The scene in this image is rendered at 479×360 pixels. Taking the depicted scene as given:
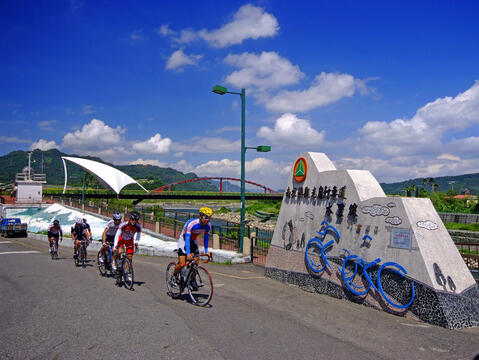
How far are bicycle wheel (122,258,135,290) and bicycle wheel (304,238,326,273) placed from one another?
14.7 ft

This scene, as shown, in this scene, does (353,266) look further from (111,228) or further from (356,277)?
(111,228)

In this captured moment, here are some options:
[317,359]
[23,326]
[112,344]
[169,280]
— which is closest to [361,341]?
[317,359]

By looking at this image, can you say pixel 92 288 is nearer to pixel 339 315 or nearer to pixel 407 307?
pixel 339 315

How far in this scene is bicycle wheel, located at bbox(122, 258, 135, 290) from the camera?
882cm

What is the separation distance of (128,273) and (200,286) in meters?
2.27

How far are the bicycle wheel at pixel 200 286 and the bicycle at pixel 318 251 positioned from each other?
3.13 meters

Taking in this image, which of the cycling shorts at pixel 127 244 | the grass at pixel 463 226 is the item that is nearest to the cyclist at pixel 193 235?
the cycling shorts at pixel 127 244

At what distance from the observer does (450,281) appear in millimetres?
6715

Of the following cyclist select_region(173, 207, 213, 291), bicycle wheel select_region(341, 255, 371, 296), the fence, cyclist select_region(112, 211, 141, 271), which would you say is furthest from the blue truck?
bicycle wheel select_region(341, 255, 371, 296)

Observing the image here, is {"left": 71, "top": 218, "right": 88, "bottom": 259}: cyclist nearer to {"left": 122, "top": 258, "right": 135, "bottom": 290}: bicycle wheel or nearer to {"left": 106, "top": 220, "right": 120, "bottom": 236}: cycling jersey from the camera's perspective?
{"left": 106, "top": 220, "right": 120, "bottom": 236}: cycling jersey

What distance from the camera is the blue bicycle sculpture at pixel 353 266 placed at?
732cm

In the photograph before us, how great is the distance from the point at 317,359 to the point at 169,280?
4261 millimetres

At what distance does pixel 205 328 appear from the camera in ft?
19.4

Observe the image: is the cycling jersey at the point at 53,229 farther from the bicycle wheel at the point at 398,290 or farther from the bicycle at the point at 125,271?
the bicycle wheel at the point at 398,290
